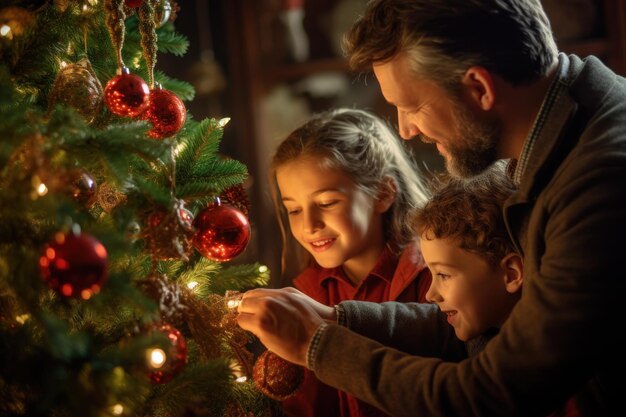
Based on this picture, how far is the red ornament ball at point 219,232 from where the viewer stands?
1032 millimetres

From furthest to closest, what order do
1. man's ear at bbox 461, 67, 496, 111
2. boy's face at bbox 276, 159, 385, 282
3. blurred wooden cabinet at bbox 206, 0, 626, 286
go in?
blurred wooden cabinet at bbox 206, 0, 626, 286, boy's face at bbox 276, 159, 385, 282, man's ear at bbox 461, 67, 496, 111

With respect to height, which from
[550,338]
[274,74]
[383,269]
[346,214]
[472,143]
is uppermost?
[472,143]

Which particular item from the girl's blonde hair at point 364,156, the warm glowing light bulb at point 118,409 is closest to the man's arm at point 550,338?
the warm glowing light bulb at point 118,409

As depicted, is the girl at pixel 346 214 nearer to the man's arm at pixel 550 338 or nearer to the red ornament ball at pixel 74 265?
the man's arm at pixel 550 338

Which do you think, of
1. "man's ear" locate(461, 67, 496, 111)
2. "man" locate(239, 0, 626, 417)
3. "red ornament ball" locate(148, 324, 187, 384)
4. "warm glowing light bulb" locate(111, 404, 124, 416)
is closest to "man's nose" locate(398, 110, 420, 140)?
"man" locate(239, 0, 626, 417)

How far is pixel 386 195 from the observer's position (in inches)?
66.6

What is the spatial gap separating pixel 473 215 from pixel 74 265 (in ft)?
2.53

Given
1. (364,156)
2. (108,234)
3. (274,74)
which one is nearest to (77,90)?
(108,234)

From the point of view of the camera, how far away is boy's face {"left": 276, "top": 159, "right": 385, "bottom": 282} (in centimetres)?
156

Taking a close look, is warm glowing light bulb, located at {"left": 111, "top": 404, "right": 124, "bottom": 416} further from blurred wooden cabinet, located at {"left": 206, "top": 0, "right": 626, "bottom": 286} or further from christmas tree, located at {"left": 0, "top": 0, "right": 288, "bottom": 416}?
blurred wooden cabinet, located at {"left": 206, "top": 0, "right": 626, "bottom": 286}

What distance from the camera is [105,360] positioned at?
84cm

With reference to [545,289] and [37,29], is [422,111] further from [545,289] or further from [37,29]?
[37,29]

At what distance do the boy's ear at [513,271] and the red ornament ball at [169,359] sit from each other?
0.62 metres

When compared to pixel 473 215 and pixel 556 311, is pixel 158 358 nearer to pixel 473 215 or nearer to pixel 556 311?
pixel 556 311
